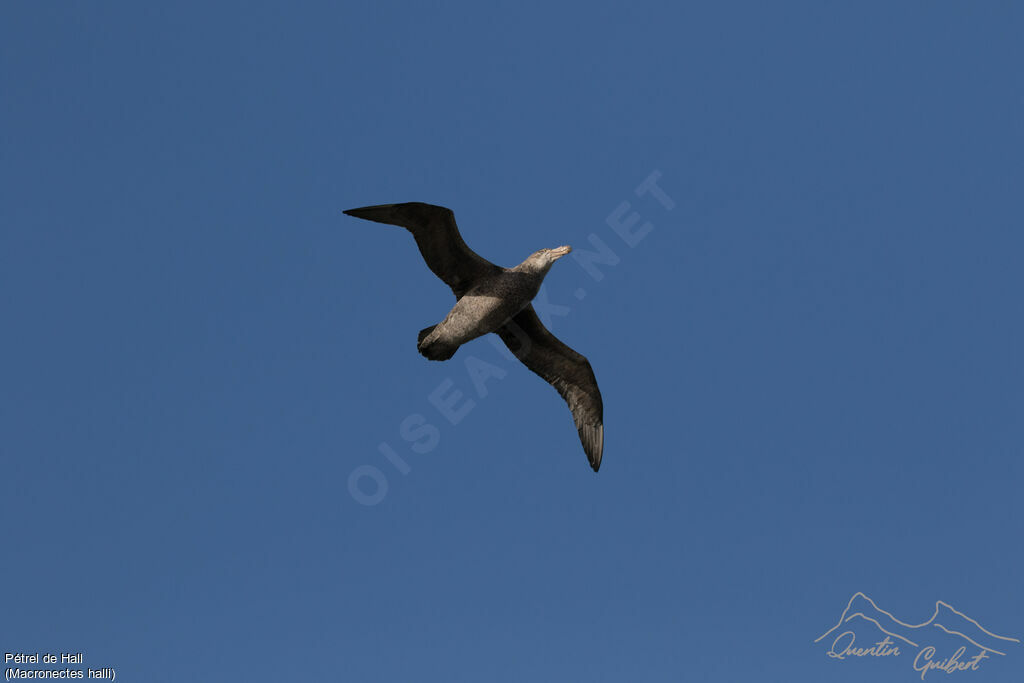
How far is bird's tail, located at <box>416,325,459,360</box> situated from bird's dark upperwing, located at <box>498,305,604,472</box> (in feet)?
7.13

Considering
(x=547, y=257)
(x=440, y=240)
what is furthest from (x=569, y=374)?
(x=440, y=240)

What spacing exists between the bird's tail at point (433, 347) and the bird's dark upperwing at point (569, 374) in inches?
85.5

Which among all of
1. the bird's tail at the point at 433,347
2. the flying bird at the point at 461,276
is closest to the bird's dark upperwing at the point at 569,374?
the flying bird at the point at 461,276

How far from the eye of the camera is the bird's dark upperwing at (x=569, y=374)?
2027 centimetres

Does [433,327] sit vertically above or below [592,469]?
above

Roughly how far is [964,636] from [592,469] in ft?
24.8

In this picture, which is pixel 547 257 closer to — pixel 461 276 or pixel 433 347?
pixel 461 276

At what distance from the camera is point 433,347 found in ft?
59.1

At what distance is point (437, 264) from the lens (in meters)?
18.4

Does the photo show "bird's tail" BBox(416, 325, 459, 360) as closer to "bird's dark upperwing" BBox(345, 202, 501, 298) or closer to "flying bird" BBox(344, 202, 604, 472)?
"flying bird" BBox(344, 202, 604, 472)

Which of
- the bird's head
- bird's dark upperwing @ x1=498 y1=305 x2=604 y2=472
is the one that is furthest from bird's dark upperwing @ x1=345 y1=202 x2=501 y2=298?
bird's dark upperwing @ x1=498 y1=305 x2=604 y2=472

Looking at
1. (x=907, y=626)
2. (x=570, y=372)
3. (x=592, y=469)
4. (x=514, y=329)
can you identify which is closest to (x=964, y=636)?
(x=907, y=626)

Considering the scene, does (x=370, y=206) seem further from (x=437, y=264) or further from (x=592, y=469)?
(x=592, y=469)

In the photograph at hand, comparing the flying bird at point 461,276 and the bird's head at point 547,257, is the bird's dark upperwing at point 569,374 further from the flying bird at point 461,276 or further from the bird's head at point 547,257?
the bird's head at point 547,257
